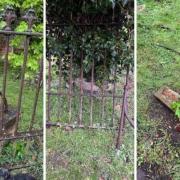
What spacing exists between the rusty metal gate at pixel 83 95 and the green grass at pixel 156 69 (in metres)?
0.12

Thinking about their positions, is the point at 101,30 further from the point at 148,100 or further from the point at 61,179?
the point at 61,179

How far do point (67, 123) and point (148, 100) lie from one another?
1.15 feet

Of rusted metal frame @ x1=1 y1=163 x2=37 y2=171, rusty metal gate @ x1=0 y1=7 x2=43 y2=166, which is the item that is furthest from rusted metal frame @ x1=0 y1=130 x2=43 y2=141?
rusted metal frame @ x1=1 y1=163 x2=37 y2=171

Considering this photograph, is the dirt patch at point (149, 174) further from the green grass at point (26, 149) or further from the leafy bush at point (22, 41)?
the leafy bush at point (22, 41)

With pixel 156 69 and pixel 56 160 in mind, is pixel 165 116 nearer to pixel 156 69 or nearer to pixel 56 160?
pixel 156 69

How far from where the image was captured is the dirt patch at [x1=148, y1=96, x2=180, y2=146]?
1.49 m

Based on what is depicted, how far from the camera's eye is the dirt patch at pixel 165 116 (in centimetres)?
149

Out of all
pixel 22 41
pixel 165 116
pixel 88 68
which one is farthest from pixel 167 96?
pixel 22 41

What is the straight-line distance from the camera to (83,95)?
1.35m

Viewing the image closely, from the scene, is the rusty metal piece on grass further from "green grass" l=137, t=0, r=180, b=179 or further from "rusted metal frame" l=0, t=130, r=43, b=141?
"rusted metal frame" l=0, t=130, r=43, b=141

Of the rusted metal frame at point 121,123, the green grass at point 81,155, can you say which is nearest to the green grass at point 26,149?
the green grass at point 81,155

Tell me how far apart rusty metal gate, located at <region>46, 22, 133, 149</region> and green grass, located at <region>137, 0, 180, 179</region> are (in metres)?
0.12

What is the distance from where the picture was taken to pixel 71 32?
4.27ft

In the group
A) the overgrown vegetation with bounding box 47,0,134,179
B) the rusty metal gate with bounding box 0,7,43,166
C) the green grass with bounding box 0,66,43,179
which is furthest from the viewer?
the green grass with bounding box 0,66,43,179
